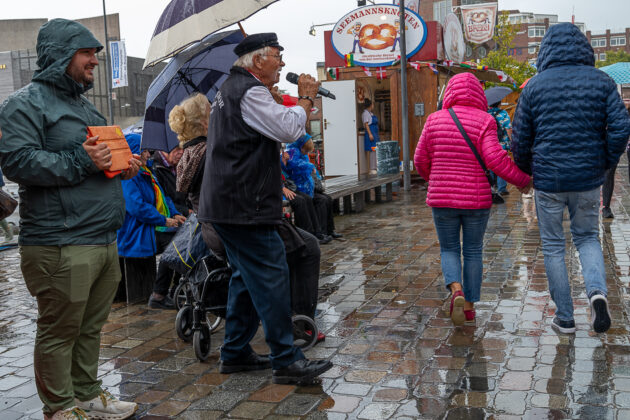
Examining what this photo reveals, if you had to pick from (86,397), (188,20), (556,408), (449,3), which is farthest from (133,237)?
(449,3)

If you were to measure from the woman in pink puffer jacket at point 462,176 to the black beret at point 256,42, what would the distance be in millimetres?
1650

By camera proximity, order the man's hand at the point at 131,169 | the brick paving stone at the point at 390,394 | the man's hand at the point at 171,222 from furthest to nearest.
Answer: the man's hand at the point at 171,222, the brick paving stone at the point at 390,394, the man's hand at the point at 131,169

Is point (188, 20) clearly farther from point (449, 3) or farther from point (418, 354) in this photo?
point (449, 3)

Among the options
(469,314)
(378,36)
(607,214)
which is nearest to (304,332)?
(469,314)

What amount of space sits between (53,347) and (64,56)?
1.43 m

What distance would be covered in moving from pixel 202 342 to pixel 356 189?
7.07 m

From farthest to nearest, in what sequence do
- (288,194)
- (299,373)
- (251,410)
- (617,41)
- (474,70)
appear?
(617,41)
(474,70)
(288,194)
(299,373)
(251,410)

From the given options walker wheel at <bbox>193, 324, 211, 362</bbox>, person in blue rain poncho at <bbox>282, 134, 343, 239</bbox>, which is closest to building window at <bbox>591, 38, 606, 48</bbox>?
person in blue rain poncho at <bbox>282, 134, 343, 239</bbox>

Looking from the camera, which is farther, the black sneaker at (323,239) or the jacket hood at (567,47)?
the black sneaker at (323,239)

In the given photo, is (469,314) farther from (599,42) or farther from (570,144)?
(599,42)

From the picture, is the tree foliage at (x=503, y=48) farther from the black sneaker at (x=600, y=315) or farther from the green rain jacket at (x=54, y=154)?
the green rain jacket at (x=54, y=154)

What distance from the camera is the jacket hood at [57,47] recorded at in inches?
131

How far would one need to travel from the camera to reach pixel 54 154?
3.26 metres

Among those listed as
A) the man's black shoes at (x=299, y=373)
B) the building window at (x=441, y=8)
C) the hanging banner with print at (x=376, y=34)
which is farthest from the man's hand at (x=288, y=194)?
the building window at (x=441, y=8)
